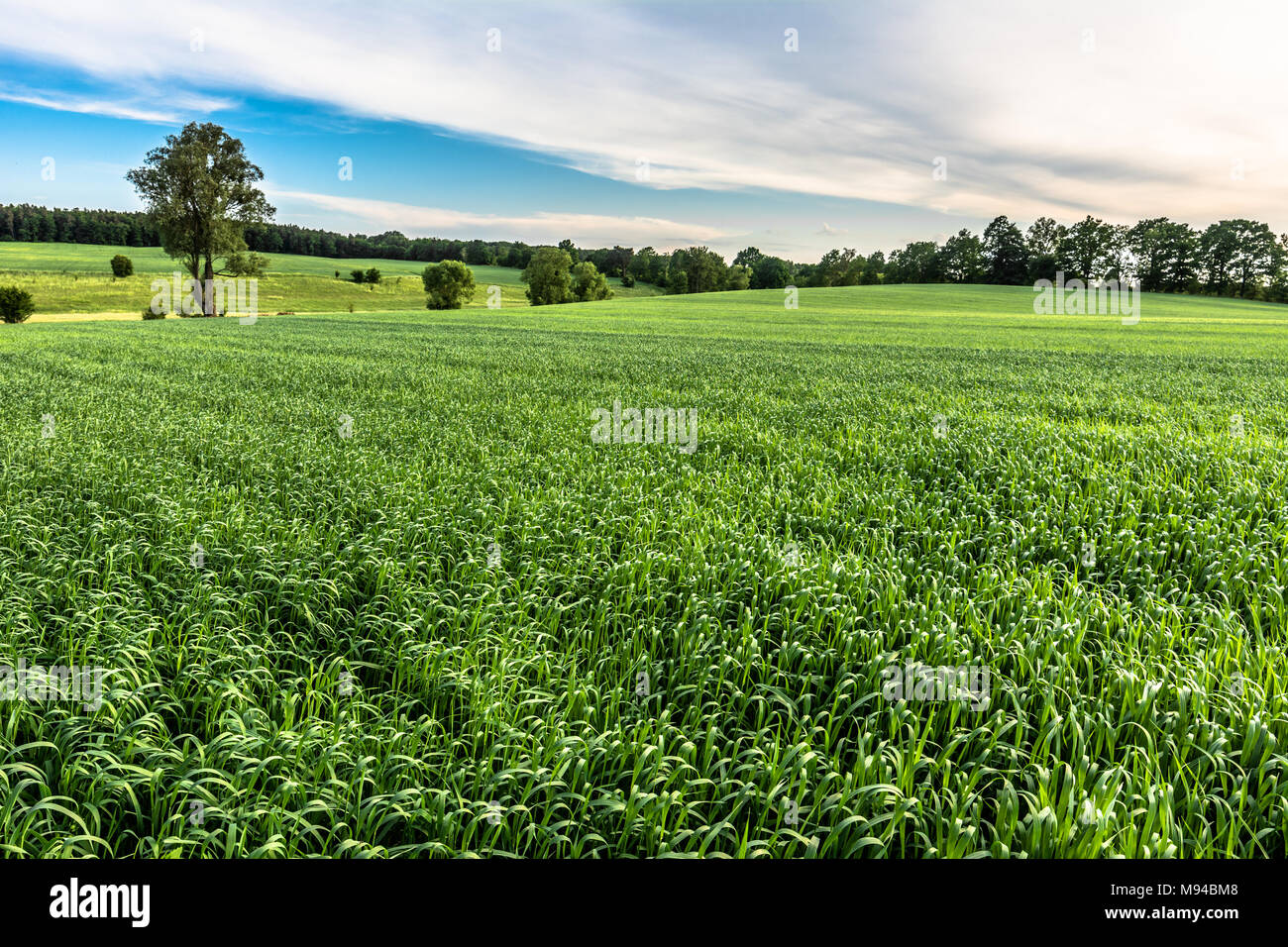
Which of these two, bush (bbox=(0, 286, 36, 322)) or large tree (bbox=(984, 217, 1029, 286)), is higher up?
large tree (bbox=(984, 217, 1029, 286))

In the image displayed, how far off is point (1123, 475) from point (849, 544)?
5.05 meters

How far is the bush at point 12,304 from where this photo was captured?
183 feet

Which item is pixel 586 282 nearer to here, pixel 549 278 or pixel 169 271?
pixel 549 278

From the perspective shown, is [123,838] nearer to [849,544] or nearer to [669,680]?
[669,680]

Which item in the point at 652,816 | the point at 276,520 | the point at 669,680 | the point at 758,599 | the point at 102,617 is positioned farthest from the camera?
the point at 276,520

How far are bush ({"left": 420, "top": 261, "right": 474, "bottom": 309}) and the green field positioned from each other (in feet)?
272

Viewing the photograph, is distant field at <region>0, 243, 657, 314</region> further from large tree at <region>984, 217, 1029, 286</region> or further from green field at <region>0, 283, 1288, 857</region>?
green field at <region>0, 283, 1288, 857</region>

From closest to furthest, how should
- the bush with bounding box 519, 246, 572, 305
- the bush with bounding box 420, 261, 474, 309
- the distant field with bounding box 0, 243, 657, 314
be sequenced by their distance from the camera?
the distant field with bounding box 0, 243, 657, 314
the bush with bounding box 420, 261, 474, 309
the bush with bounding box 519, 246, 572, 305

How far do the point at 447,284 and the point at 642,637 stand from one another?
93.9 metres

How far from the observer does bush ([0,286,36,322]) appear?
55.7 m

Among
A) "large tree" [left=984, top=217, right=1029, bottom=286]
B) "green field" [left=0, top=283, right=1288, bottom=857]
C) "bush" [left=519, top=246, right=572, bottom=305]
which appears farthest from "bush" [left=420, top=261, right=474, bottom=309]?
"large tree" [left=984, top=217, right=1029, bottom=286]

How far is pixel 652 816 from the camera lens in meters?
3.18
